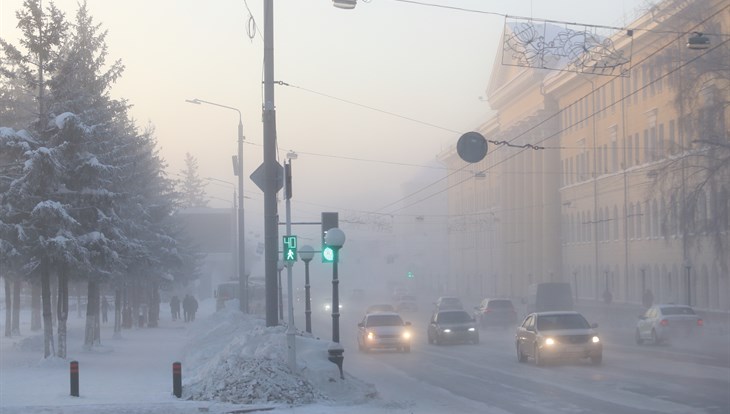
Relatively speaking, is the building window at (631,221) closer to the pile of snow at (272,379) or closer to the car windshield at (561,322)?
the car windshield at (561,322)

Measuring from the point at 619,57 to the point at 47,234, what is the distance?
711 inches

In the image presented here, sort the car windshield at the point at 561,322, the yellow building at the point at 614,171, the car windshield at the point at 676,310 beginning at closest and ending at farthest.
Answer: the car windshield at the point at 561,322 → the yellow building at the point at 614,171 → the car windshield at the point at 676,310

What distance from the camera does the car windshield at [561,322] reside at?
27.7 meters

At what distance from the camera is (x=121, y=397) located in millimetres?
19281

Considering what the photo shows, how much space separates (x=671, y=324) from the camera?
3775 centimetres

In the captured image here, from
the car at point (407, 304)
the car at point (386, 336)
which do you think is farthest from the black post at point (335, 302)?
the car at point (407, 304)

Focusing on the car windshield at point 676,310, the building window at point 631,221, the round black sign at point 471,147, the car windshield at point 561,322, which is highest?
the round black sign at point 471,147

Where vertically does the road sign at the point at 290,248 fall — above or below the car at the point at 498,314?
above

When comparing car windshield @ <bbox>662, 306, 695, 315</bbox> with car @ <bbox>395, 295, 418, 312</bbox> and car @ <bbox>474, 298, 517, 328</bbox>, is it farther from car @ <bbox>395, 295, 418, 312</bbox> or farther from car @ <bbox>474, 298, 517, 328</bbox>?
car @ <bbox>395, 295, 418, 312</bbox>

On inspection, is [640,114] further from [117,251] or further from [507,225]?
[117,251]

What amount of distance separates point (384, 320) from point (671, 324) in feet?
37.2

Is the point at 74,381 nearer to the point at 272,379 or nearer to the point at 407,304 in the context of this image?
the point at 272,379

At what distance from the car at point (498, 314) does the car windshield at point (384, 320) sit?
62.6ft

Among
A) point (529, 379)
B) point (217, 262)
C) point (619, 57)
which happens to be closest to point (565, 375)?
point (529, 379)
